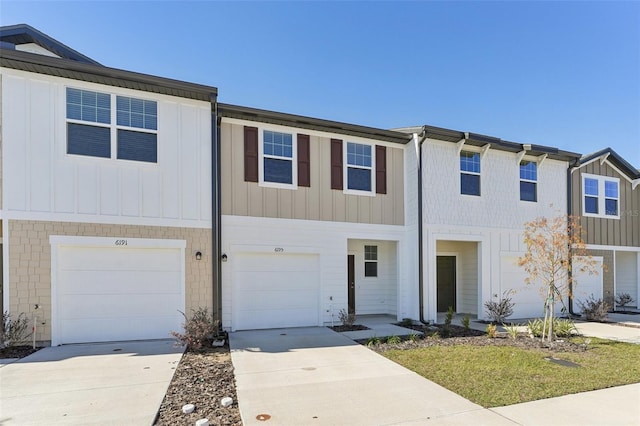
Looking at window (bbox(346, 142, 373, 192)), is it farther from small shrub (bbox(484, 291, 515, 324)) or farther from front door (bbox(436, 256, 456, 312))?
small shrub (bbox(484, 291, 515, 324))

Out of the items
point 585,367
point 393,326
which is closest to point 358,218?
point 393,326

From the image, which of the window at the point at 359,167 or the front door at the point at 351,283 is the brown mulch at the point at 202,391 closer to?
the front door at the point at 351,283

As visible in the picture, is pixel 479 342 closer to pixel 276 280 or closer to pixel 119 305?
pixel 276 280

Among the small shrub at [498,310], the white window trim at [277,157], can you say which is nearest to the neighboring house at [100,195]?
the white window trim at [277,157]

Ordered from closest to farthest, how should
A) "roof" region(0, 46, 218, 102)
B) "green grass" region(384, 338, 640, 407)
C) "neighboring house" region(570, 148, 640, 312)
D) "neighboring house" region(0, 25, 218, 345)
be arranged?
"green grass" region(384, 338, 640, 407) → "roof" region(0, 46, 218, 102) → "neighboring house" region(0, 25, 218, 345) → "neighboring house" region(570, 148, 640, 312)

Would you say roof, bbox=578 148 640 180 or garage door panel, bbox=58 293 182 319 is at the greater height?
roof, bbox=578 148 640 180

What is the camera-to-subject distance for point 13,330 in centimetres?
715

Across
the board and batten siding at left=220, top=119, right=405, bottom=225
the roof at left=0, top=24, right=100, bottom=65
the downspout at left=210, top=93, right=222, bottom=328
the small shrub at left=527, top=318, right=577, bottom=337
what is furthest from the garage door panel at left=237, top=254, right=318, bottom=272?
the roof at left=0, top=24, right=100, bottom=65

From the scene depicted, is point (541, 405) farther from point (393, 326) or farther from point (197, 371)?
point (393, 326)

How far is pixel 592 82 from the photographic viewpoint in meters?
11.5

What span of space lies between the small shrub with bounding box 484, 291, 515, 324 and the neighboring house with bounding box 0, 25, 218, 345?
8435mm

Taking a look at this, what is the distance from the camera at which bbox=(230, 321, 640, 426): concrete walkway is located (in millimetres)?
4098

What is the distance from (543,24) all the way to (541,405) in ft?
33.2

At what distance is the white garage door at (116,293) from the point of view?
7738 millimetres
